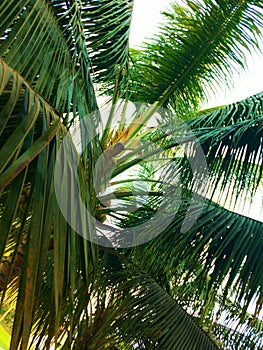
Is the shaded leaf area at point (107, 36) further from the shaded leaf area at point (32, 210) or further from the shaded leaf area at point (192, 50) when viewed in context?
the shaded leaf area at point (32, 210)

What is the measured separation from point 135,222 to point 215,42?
101cm

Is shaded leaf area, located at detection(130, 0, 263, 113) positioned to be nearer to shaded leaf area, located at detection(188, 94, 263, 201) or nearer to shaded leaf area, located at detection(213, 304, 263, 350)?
shaded leaf area, located at detection(188, 94, 263, 201)

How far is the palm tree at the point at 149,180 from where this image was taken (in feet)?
3.89

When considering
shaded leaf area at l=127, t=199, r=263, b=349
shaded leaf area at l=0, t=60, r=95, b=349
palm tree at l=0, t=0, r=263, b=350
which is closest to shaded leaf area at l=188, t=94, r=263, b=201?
palm tree at l=0, t=0, r=263, b=350

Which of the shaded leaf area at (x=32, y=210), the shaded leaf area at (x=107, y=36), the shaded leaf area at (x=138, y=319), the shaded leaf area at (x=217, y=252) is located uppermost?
the shaded leaf area at (x=107, y=36)

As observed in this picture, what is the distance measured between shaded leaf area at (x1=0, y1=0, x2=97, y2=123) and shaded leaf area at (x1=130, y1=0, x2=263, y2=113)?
1117 mm

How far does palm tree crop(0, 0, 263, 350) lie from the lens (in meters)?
1.19

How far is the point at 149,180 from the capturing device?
2.00m

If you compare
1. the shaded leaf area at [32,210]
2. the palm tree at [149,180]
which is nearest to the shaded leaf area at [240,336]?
the palm tree at [149,180]

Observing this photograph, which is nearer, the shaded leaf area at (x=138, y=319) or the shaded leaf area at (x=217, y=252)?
the shaded leaf area at (x=217, y=252)

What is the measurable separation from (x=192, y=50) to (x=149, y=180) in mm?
794

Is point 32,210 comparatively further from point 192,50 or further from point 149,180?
point 192,50

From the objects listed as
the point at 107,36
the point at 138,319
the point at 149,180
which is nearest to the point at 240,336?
the point at 138,319

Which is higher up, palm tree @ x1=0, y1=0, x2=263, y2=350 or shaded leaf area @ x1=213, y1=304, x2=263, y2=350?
palm tree @ x1=0, y1=0, x2=263, y2=350
